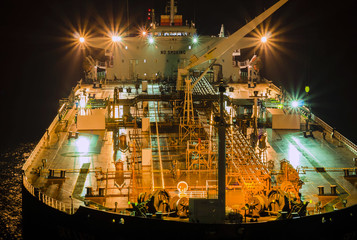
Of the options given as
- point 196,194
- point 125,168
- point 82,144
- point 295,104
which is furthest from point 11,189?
point 295,104

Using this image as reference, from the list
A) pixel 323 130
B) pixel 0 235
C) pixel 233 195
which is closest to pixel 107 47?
pixel 323 130

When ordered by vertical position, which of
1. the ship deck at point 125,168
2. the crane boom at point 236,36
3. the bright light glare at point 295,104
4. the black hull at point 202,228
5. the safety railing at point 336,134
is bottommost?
the black hull at point 202,228

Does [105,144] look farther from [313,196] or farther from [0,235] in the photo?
[313,196]

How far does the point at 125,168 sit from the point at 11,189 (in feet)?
22.4

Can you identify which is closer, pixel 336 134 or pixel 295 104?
pixel 336 134

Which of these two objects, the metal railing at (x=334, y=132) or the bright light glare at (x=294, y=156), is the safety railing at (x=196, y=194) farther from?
the metal railing at (x=334, y=132)

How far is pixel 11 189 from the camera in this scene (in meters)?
30.0

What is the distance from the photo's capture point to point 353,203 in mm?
22750

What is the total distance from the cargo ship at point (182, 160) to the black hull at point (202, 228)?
0.12ft

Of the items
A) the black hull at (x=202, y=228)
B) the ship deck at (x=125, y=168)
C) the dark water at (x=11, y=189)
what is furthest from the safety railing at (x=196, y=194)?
the dark water at (x=11, y=189)

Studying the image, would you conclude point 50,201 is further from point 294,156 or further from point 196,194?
point 294,156

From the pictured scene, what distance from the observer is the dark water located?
1037 inches

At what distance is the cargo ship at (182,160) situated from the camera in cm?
1992

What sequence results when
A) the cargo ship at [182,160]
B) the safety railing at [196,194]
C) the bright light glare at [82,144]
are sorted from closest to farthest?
the cargo ship at [182,160], the safety railing at [196,194], the bright light glare at [82,144]
